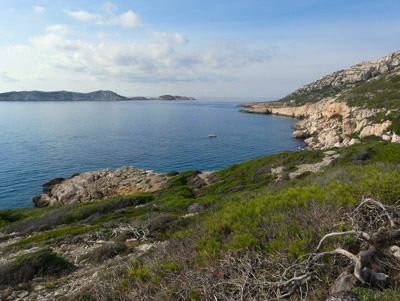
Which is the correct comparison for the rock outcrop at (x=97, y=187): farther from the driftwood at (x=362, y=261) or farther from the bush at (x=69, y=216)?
the driftwood at (x=362, y=261)

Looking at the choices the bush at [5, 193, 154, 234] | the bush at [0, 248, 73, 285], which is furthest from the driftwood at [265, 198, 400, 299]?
the bush at [5, 193, 154, 234]

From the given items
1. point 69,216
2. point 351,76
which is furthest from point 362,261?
point 351,76

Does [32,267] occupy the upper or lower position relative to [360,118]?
lower

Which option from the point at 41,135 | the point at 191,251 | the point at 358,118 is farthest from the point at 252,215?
the point at 41,135

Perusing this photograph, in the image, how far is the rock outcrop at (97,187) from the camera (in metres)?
33.4

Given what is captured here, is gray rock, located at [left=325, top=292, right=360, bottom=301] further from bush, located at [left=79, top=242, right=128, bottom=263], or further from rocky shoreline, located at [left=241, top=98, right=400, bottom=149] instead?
rocky shoreline, located at [left=241, top=98, right=400, bottom=149]

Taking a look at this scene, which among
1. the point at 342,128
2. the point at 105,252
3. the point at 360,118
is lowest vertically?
the point at 105,252

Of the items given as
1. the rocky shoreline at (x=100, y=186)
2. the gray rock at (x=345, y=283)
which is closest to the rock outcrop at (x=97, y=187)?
the rocky shoreline at (x=100, y=186)

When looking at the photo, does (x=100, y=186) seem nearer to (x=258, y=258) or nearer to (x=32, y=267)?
(x=32, y=267)

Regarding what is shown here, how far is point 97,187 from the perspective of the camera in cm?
3500

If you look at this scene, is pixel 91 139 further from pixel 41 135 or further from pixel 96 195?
pixel 96 195

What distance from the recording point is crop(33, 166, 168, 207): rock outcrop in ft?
110

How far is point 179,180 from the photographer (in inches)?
1257

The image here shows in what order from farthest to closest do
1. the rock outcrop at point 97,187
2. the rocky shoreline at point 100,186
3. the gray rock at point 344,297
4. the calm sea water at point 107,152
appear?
the calm sea water at point 107,152 → the rock outcrop at point 97,187 → the rocky shoreline at point 100,186 → the gray rock at point 344,297
